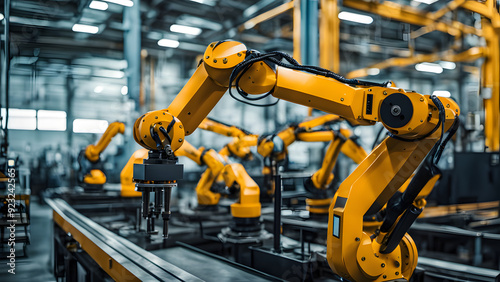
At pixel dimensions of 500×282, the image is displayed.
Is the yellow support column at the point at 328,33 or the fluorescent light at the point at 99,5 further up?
the yellow support column at the point at 328,33

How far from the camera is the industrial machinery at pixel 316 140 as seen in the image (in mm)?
3683

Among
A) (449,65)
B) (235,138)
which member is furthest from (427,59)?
(235,138)

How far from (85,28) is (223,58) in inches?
96.5

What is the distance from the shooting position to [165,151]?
2.01 m

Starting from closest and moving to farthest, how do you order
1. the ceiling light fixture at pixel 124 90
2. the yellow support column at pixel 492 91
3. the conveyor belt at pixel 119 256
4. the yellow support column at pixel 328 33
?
the conveyor belt at pixel 119 256 → the ceiling light fixture at pixel 124 90 → the yellow support column at pixel 328 33 → the yellow support column at pixel 492 91

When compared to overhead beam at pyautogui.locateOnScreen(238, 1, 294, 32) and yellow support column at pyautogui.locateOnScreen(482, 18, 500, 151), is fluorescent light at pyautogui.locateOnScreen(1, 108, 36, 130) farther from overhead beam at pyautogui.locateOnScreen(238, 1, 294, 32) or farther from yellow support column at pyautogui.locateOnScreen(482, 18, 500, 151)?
yellow support column at pyautogui.locateOnScreen(482, 18, 500, 151)

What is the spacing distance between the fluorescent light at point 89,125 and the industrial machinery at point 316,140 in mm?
1669

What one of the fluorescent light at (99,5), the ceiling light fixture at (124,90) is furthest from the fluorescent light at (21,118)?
the fluorescent light at (99,5)

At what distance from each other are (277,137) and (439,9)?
5422 mm

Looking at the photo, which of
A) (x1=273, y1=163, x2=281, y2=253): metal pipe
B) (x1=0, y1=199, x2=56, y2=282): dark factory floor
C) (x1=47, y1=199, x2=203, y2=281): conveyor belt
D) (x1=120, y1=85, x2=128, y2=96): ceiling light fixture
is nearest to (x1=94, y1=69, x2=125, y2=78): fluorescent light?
(x1=120, y1=85, x2=128, y2=96): ceiling light fixture

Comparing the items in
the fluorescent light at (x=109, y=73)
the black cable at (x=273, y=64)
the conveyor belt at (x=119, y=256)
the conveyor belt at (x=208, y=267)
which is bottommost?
the conveyor belt at (x=208, y=267)

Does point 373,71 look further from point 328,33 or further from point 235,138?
point 235,138

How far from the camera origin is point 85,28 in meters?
3.82

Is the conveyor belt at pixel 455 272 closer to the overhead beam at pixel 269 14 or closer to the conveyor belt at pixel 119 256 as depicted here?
the conveyor belt at pixel 119 256
